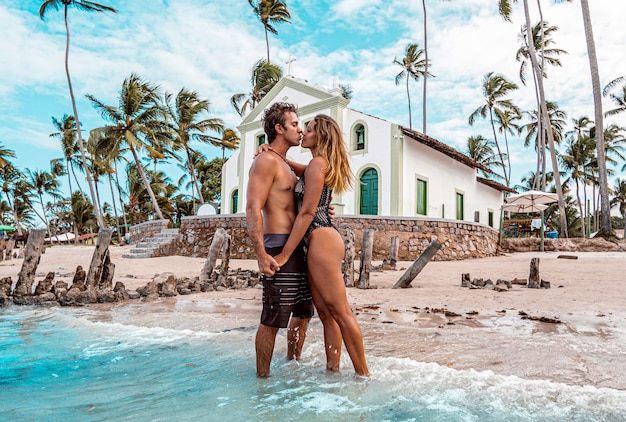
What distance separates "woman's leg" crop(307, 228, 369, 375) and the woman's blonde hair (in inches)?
14.2

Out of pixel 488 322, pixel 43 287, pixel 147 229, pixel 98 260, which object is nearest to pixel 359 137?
pixel 147 229

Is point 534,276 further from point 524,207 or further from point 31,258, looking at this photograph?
point 524,207

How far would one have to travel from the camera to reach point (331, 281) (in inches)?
108

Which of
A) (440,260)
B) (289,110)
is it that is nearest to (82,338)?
(289,110)

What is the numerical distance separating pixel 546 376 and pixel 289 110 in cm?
257

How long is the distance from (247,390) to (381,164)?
52.9ft

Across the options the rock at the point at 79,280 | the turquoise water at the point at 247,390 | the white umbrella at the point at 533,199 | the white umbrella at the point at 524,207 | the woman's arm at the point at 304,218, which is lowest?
the turquoise water at the point at 247,390

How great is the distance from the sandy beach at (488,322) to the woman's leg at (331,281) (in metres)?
0.84

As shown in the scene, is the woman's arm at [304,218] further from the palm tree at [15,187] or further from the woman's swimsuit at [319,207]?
the palm tree at [15,187]

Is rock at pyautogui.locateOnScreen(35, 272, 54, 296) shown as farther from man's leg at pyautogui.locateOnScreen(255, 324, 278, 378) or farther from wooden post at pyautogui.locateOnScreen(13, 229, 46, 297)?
man's leg at pyautogui.locateOnScreen(255, 324, 278, 378)

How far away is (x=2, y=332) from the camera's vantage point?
188 inches

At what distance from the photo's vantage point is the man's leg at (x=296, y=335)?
10.2ft

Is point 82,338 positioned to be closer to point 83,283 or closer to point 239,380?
point 239,380

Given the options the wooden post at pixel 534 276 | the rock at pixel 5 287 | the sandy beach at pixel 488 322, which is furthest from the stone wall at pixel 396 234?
the rock at pixel 5 287
